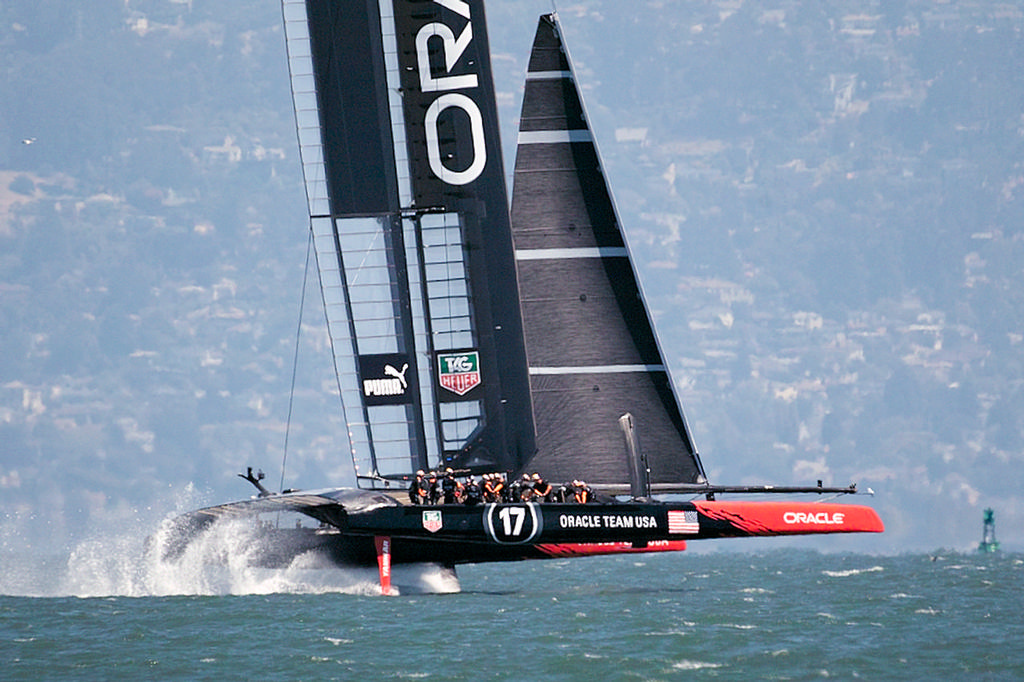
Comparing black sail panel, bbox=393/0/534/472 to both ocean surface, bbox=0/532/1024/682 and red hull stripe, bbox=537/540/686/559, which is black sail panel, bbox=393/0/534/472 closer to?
red hull stripe, bbox=537/540/686/559

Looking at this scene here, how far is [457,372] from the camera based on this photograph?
86.4 feet

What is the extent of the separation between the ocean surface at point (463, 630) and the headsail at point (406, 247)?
2.14 m

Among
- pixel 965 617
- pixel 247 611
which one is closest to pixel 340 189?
pixel 247 611

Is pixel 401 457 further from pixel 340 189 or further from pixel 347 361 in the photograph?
pixel 340 189

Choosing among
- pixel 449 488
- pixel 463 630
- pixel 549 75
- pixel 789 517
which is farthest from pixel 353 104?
pixel 789 517

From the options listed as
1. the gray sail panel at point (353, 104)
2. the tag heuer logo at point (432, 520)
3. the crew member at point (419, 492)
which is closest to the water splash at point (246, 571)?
the crew member at point (419, 492)

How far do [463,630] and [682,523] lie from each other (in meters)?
3.59

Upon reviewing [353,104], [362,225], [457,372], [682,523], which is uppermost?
[353,104]

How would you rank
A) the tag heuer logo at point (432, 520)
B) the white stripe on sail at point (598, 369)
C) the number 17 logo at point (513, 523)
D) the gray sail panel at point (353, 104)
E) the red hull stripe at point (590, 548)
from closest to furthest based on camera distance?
the number 17 logo at point (513, 523) < the tag heuer logo at point (432, 520) < the red hull stripe at point (590, 548) < the gray sail panel at point (353, 104) < the white stripe on sail at point (598, 369)

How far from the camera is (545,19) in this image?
92.8 feet

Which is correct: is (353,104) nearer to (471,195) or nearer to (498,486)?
(471,195)

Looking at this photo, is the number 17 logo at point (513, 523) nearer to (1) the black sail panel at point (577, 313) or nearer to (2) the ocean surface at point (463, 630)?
(2) the ocean surface at point (463, 630)

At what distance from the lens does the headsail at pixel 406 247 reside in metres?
26.1

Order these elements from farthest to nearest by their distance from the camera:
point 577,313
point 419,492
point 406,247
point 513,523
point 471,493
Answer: point 577,313 → point 406,247 → point 471,493 → point 419,492 → point 513,523
